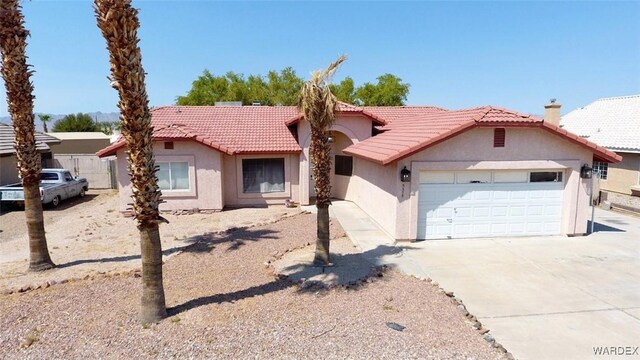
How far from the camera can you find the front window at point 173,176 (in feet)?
55.5

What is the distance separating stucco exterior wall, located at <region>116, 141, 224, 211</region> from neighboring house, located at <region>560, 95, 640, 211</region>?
1945 cm

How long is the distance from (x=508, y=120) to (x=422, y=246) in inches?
191

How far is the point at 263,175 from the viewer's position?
61.4 ft

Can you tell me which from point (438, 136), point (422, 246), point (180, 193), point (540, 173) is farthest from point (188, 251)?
point (540, 173)

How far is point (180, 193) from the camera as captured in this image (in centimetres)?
1712

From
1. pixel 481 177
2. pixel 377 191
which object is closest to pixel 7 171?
pixel 377 191

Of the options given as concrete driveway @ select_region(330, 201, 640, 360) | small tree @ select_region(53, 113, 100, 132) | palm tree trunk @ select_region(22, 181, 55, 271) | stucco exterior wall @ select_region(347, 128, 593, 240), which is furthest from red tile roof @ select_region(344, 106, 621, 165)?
small tree @ select_region(53, 113, 100, 132)

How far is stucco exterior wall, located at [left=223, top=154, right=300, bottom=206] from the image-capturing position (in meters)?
18.2

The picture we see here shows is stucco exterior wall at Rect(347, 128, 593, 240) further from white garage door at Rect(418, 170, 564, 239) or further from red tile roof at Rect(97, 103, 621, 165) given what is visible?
red tile roof at Rect(97, 103, 621, 165)

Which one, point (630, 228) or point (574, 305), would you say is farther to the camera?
point (630, 228)

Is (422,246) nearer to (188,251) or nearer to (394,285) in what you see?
(394,285)

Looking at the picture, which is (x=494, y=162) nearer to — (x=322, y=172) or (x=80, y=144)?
(x=322, y=172)

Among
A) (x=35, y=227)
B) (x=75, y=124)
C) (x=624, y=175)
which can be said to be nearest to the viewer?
(x=35, y=227)

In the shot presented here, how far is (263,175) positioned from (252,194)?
1.09m
